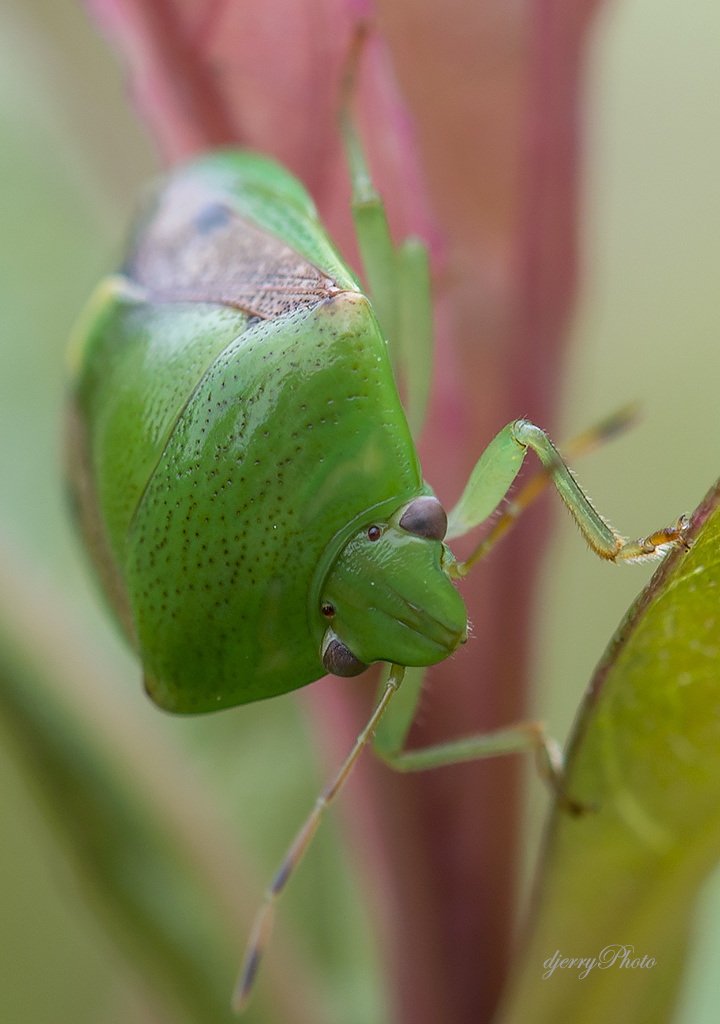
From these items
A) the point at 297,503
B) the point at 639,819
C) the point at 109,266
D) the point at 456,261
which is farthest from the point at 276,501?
the point at 109,266

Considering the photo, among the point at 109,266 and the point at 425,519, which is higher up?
the point at 109,266

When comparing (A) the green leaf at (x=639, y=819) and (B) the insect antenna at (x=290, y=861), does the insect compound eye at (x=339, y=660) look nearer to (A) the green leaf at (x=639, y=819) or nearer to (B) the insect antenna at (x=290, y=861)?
(B) the insect antenna at (x=290, y=861)

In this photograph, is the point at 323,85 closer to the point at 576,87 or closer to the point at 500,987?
the point at 576,87

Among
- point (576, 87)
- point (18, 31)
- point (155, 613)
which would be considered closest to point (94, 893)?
point (155, 613)

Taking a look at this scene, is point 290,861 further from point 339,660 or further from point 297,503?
point 297,503

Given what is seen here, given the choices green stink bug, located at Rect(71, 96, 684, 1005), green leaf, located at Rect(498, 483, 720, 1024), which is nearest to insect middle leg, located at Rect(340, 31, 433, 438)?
green stink bug, located at Rect(71, 96, 684, 1005)

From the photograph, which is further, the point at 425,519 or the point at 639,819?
the point at 425,519

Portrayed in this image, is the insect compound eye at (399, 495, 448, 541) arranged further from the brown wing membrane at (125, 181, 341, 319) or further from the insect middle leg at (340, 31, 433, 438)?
the brown wing membrane at (125, 181, 341, 319)
